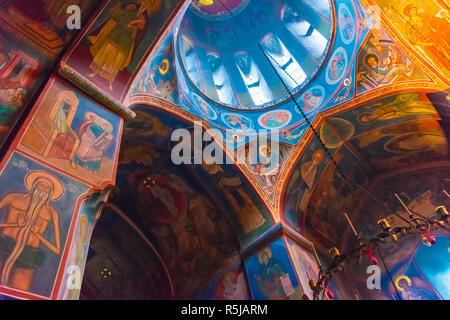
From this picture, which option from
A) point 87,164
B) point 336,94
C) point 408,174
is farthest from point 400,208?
point 87,164

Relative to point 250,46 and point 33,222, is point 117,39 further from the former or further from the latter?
point 250,46

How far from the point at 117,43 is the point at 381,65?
6241 mm

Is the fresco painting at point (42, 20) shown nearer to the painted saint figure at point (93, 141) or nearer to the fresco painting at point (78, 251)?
the painted saint figure at point (93, 141)

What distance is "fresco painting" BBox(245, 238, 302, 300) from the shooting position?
8.15 meters

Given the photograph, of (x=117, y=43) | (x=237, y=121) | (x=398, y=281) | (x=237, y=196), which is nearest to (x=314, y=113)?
(x=237, y=121)

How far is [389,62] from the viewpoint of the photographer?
8.71 m

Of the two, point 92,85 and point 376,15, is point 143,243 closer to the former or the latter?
point 92,85

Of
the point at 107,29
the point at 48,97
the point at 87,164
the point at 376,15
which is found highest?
the point at 376,15

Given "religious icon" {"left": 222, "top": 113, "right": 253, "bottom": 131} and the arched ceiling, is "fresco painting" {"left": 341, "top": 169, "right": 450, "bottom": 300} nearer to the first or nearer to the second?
the arched ceiling

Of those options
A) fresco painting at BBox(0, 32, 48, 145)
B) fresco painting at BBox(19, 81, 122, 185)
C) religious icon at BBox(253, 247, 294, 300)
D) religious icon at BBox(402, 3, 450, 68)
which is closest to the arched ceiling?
religious icon at BBox(402, 3, 450, 68)

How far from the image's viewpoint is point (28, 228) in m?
4.08

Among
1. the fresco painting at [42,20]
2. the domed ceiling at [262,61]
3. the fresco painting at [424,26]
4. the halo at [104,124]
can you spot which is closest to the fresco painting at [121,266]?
the domed ceiling at [262,61]

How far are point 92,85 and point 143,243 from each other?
618 cm

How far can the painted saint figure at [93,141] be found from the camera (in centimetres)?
520
